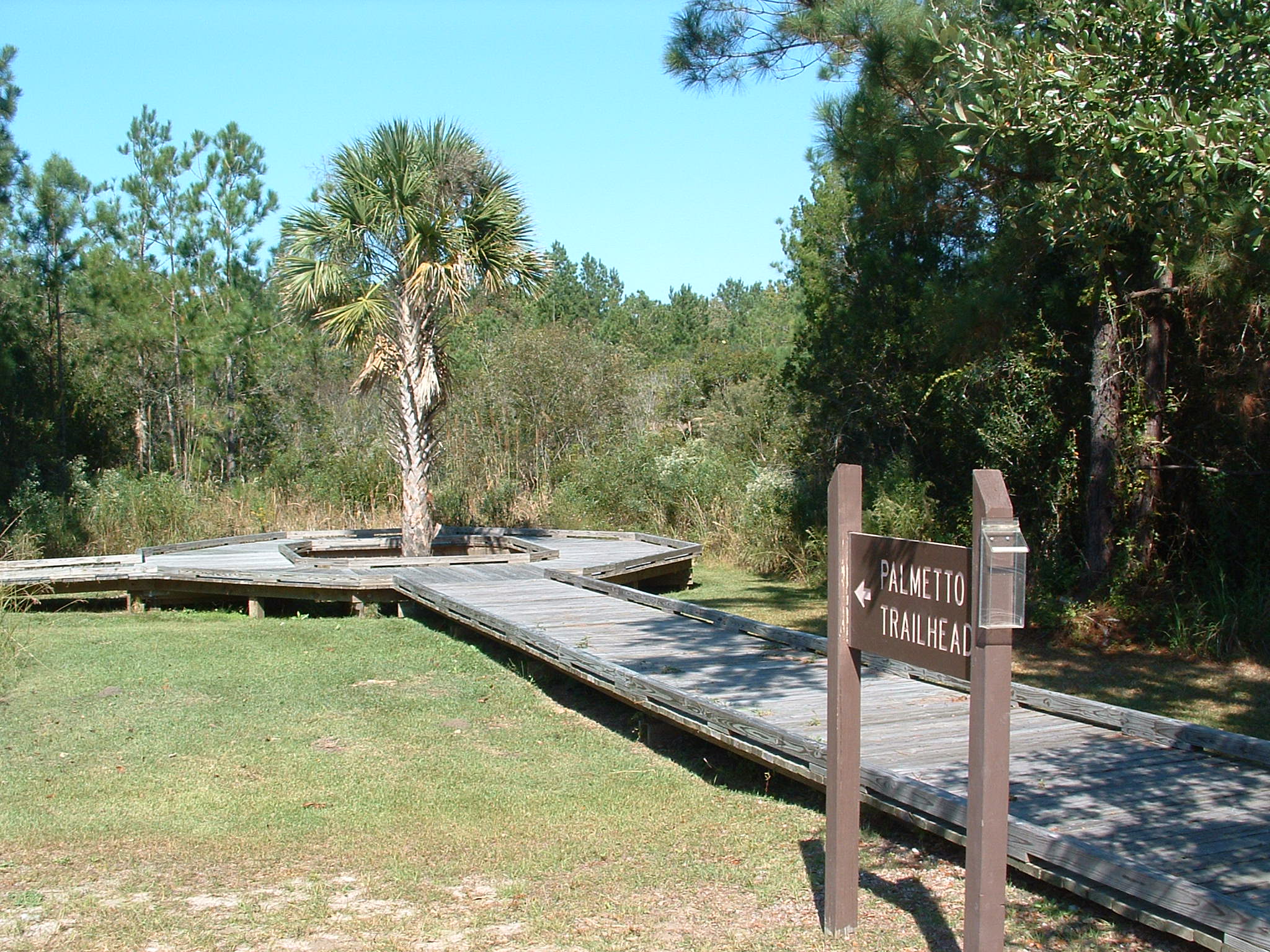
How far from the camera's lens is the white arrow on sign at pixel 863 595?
405cm

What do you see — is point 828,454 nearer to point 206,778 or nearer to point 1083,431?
point 1083,431

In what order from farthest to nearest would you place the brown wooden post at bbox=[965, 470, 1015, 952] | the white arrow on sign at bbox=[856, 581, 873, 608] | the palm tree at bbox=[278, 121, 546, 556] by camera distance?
the palm tree at bbox=[278, 121, 546, 556]
the white arrow on sign at bbox=[856, 581, 873, 608]
the brown wooden post at bbox=[965, 470, 1015, 952]

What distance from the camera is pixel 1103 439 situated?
10.6 metres

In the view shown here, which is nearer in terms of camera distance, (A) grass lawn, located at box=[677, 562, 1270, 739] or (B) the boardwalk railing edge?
(B) the boardwalk railing edge

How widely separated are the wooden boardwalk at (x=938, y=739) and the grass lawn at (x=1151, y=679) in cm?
189

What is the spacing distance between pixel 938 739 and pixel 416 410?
997 centimetres

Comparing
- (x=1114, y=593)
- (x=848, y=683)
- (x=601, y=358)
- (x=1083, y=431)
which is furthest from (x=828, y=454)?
(x=848, y=683)

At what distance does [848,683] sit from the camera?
4.17 metres

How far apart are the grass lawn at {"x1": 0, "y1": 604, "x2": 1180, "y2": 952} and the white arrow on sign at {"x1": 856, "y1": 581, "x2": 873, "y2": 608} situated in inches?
47.9

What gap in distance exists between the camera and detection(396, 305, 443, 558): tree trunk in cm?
1449

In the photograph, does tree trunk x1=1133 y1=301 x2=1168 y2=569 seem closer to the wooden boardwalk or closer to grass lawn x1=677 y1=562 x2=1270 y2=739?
grass lawn x1=677 y1=562 x2=1270 y2=739

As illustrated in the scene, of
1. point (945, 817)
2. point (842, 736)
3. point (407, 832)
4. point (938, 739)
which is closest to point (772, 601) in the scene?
point (938, 739)

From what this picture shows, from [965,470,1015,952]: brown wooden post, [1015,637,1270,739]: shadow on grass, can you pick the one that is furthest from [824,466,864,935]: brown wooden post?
[1015,637,1270,739]: shadow on grass

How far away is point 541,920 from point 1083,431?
887cm
